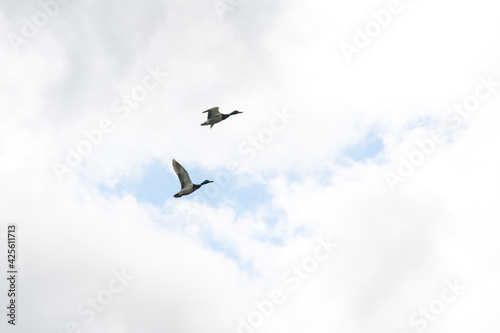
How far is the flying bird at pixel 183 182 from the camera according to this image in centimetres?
6862

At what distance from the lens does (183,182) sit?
230 feet

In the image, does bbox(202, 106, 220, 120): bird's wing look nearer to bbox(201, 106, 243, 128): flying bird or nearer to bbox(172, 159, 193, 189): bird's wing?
bbox(201, 106, 243, 128): flying bird

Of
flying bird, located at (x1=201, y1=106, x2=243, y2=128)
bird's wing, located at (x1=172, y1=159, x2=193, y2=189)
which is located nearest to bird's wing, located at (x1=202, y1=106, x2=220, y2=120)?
flying bird, located at (x1=201, y1=106, x2=243, y2=128)

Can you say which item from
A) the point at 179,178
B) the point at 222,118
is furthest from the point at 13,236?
the point at 222,118

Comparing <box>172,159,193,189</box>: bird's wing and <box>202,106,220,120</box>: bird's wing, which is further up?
<box>202,106,220,120</box>: bird's wing

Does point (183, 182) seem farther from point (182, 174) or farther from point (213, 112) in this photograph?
point (213, 112)

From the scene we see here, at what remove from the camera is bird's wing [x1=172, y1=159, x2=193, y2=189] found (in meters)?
68.6

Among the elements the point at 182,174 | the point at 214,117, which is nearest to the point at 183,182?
the point at 182,174

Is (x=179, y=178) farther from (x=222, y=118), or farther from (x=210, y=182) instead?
(x=222, y=118)

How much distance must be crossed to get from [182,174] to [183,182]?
1.32m

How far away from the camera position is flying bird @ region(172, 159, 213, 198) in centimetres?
6862

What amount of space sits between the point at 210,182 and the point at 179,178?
5.11 meters

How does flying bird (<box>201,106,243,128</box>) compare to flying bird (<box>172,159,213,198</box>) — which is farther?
flying bird (<box>201,106,243,128</box>)

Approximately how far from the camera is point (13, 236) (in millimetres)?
83625
